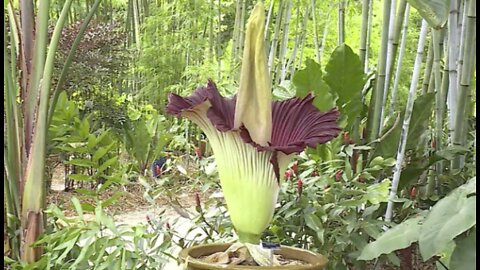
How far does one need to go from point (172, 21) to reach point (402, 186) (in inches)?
192

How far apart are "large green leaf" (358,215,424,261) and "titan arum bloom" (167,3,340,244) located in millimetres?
159

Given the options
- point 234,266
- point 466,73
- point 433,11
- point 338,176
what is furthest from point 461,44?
point 234,266

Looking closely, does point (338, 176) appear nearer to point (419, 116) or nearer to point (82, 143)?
point (419, 116)

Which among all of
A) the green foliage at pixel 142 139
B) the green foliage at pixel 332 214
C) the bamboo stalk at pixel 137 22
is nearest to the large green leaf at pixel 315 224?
the green foliage at pixel 332 214

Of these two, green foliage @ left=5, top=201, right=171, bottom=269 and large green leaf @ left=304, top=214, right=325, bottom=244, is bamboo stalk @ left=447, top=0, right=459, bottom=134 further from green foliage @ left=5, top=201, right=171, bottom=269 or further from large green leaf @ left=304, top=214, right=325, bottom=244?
green foliage @ left=5, top=201, right=171, bottom=269

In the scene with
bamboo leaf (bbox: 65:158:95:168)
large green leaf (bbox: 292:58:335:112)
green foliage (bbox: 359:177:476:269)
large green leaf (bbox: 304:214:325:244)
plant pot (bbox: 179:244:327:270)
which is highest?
large green leaf (bbox: 292:58:335:112)

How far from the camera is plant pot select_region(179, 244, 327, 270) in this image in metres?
0.79

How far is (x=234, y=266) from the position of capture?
2.57 feet

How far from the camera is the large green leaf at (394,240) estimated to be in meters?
0.68

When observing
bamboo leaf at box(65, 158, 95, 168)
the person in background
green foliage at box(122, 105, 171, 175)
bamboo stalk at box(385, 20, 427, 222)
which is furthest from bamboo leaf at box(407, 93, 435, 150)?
green foliage at box(122, 105, 171, 175)

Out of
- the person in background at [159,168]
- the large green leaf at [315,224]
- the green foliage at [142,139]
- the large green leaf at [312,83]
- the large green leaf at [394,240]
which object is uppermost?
the large green leaf at [312,83]

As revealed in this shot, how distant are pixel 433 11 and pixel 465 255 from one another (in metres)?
0.26

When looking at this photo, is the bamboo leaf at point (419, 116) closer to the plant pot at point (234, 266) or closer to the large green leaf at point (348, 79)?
the large green leaf at point (348, 79)

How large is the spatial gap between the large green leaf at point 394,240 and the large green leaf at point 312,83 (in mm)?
637
